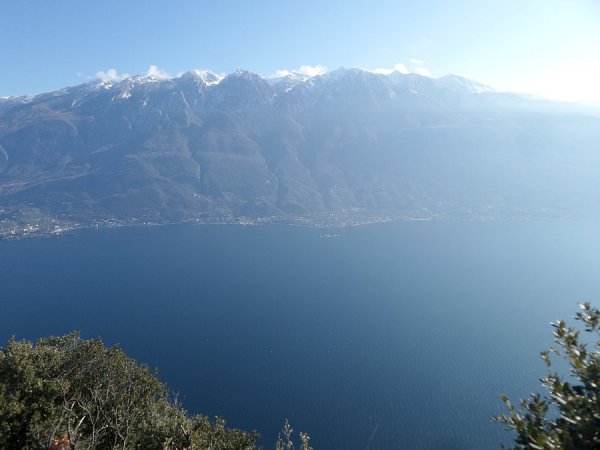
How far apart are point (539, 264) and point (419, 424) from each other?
112757 mm

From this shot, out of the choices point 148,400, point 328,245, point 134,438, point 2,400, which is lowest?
point 328,245

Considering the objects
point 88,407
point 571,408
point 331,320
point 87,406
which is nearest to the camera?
point 571,408

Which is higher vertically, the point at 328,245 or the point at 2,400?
the point at 2,400

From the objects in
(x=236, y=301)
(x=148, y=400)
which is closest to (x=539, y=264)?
(x=236, y=301)

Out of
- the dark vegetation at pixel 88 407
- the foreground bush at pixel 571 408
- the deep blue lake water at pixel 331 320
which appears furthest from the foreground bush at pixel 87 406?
the deep blue lake water at pixel 331 320

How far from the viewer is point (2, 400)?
714 inches

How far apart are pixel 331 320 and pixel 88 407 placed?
260ft

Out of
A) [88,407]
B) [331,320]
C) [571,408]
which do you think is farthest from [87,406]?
[331,320]

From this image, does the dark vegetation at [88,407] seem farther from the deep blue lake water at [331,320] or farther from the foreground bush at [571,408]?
the deep blue lake water at [331,320]

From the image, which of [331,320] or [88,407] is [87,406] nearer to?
[88,407]

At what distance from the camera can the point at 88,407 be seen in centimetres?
1981

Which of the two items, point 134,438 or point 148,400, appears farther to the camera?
point 148,400

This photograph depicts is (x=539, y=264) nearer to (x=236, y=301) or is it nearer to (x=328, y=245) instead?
(x=328, y=245)

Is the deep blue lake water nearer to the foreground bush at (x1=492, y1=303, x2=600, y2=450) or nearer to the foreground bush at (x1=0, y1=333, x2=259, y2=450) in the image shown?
the foreground bush at (x1=0, y1=333, x2=259, y2=450)
